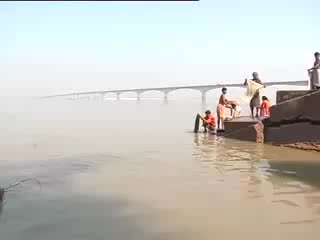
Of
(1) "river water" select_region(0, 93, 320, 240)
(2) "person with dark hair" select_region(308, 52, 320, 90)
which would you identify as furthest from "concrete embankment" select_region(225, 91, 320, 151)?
(1) "river water" select_region(0, 93, 320, 240)

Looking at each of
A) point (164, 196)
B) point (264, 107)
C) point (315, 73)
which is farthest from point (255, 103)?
point (164, 196)

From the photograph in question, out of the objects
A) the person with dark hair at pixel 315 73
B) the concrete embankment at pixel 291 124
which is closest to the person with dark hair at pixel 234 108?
the concrete embankment at pixel 291 124

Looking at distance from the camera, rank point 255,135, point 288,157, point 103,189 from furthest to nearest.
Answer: point 255,135 < point 288,157 < point 103,189

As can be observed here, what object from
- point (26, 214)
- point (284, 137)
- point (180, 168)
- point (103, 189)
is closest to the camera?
point (26, 214)

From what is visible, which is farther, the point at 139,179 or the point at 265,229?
the point at 139,179

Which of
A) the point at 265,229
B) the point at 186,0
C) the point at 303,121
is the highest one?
the point at 186,0

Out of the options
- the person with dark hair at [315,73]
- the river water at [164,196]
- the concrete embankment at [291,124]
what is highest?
the person with dark hair at [315,73]

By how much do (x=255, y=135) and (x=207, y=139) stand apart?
90.0 inches

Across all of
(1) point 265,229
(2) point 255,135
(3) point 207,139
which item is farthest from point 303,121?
(1) point 265,229

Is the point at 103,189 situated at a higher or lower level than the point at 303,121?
lower

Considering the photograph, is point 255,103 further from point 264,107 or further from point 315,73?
point 315,73

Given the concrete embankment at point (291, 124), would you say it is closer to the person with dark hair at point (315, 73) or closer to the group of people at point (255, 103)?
the person with dark hair at point (315, 73)

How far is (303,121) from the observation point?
13.7 meters

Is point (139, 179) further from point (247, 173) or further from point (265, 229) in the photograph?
point (265, 229)
